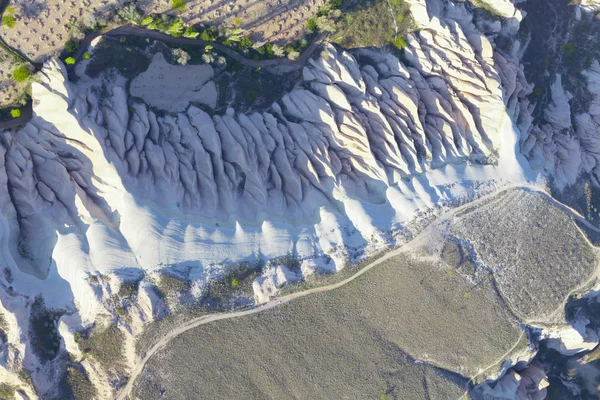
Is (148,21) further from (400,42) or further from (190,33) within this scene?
(400,42)

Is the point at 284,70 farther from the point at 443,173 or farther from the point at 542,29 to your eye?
the point at 542,29

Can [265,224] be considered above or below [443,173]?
above

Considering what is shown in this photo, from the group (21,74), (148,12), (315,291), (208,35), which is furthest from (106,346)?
(148,12)

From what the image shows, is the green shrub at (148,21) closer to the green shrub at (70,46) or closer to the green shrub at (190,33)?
the green shrub at (190,33)

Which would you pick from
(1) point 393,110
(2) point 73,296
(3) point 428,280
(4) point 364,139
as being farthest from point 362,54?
(2) point 73,296

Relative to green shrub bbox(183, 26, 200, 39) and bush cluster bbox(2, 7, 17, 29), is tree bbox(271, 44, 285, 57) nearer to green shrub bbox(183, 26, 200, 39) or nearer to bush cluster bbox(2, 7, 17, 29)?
green shrub bbox(183, 26, 200, 39)
